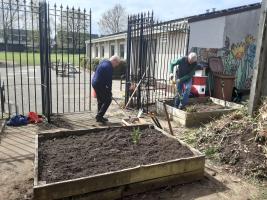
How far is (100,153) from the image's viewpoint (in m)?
4.09

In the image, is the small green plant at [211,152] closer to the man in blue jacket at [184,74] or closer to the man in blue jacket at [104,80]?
the man in blue jacket at [184,74]

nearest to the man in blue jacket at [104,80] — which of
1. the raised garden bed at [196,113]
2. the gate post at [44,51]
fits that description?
the gate post at [44,51]

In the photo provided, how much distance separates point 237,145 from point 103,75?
11.5 feet

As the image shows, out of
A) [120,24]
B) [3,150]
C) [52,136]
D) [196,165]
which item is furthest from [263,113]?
[120,24]

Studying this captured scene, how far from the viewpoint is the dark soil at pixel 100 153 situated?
Answer: 355 cm

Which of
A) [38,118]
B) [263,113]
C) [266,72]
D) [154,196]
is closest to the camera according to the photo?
[154,196]

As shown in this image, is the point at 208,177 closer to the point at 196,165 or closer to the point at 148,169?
the point at 196,165

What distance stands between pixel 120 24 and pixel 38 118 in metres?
47.0

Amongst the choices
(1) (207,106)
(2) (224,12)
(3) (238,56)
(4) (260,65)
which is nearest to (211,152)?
(4) (260,65)

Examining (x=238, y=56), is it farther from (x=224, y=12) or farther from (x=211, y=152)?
(x=211, y=152)

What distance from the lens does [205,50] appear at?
10.0 m

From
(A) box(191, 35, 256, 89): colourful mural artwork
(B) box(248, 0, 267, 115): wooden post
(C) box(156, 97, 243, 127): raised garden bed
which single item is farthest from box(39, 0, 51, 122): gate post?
(A) box(191, 35, 256, 89): colourful mural artwork

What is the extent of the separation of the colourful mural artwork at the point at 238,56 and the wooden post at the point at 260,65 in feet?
15.7

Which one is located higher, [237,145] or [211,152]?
[237,145]
